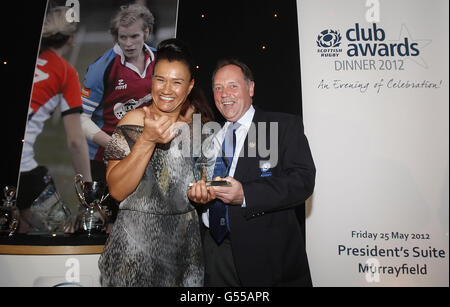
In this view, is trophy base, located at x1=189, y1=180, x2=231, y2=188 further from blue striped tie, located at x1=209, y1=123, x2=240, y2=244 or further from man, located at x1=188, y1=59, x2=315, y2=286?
blue striped tie, located at x1=209, y1=123, x2=240, y2=244

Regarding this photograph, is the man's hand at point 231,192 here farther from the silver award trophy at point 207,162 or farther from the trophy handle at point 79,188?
the trophy handle at point 79,188

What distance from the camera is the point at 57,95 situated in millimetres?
3404

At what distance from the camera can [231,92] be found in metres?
1.98

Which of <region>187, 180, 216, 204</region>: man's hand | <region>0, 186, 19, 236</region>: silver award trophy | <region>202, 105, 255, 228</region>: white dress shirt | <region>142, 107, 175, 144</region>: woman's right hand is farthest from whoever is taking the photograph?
<region>0, 186, 19, 236</region>: silver award trophy

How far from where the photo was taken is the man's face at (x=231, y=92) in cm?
198

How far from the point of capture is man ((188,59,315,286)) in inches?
66.2

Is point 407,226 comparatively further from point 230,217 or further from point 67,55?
point 67,55

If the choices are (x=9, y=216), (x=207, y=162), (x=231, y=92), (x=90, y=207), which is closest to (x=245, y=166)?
(x=207, y=162)

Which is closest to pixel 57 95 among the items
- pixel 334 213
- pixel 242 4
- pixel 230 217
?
pixel 242 4

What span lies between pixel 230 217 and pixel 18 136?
9.03 feet

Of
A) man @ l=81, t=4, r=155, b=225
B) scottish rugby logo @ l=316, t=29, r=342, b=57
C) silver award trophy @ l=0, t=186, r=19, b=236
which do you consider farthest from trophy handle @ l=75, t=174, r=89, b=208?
scottish rugby logo @ l=316, t=29, r=342, b=57

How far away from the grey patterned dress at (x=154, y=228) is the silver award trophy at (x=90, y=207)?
858mm
